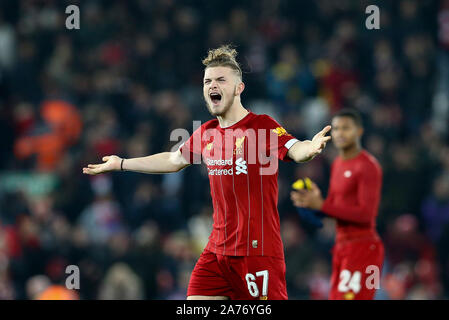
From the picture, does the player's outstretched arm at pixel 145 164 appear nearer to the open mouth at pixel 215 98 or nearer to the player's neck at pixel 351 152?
the open mouth at pixel 215 98

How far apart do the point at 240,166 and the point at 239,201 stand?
23 centimetres

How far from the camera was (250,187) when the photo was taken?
519cm

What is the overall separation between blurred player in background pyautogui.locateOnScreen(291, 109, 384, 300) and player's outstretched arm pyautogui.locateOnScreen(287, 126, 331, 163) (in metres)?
1.87

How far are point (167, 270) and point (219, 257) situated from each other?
4.57 m

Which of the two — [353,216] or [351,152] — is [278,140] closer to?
[353,216]

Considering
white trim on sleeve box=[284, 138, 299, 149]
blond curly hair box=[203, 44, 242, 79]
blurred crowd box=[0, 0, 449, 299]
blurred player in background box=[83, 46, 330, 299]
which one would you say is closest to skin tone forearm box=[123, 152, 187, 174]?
blurred player in background box=[83, 46, 330, 299]

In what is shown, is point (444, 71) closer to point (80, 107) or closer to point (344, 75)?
point (344, 75)

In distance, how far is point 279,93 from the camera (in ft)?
39.5

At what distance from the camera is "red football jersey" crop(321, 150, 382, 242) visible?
22.2ft

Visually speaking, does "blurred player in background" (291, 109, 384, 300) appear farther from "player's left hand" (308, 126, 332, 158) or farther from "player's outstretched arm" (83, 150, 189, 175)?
"player's left hand" (308, 126, 332, 158)

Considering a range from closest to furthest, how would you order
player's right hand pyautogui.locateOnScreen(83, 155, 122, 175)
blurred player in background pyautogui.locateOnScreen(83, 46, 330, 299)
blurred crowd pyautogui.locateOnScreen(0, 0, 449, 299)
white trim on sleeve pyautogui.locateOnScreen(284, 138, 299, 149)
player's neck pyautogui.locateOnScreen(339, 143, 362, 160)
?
white trim on sleeve pyautogui.locateOnScreen(284, 138, 299, 149), blurred player in background pyautogui.locateOnScreen(83, 46, 330, 299), player's right hand pyautogui.locateOnScreen(83, 155, 122, 175), player's neck pyautogui.locateOnScreen(339, 143, 362, 160), blurred crowd pyautogui.locateOnScreen(0, 0, 449, 299)

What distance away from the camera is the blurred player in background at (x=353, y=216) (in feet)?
22.1

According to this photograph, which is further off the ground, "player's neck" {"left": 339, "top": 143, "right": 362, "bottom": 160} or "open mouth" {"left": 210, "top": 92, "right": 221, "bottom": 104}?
"open mouth" {"left": 210, "top": 92, "right": 221, "bottom": 104}

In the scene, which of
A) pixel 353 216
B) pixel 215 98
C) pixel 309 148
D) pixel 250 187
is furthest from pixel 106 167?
pixel 353 216
